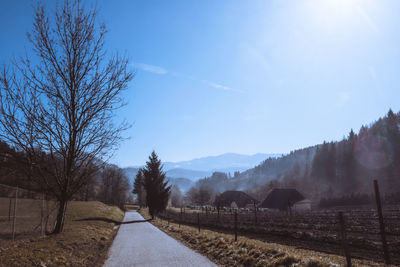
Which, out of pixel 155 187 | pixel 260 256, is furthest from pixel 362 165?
pixel 260 256

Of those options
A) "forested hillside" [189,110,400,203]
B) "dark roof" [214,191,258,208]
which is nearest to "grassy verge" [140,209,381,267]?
"forested hillside" [189,110,400,203]

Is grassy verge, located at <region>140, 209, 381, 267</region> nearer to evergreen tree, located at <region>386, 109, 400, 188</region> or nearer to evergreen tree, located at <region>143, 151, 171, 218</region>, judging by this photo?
evergreen tree, located at <region>143, 151, 171, 218</region>

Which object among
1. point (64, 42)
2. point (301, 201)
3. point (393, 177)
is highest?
point (64, 42)

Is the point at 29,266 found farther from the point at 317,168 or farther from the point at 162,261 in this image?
the point at 317,168

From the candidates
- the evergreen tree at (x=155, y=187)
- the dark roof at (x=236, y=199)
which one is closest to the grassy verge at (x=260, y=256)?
the evergreen tree at (x=155, y=187)

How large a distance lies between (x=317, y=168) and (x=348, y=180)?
1992cm

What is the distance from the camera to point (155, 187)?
41.3 m

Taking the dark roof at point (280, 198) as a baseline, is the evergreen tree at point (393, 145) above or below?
above

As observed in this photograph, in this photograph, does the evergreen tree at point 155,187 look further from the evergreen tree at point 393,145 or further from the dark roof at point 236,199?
the evergreen tree at point 393,145

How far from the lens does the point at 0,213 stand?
68.7 ft

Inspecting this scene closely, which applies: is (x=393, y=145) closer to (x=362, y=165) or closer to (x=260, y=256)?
(x=362, y=165)

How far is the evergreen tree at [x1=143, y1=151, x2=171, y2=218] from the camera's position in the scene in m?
40.2

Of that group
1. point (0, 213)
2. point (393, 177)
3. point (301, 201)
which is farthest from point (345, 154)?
point (0, 213)

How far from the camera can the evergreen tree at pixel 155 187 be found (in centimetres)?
4025
